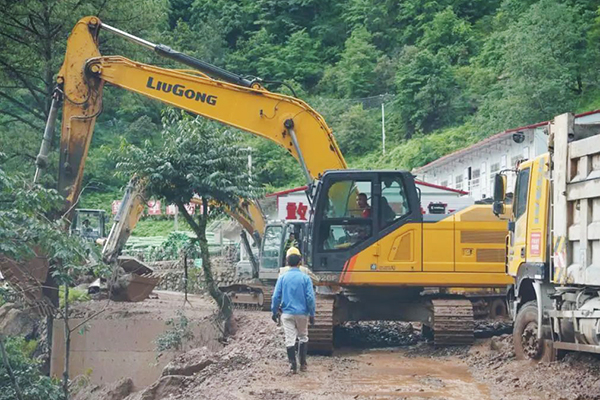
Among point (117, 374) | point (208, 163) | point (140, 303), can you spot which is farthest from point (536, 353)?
point (140, 303)

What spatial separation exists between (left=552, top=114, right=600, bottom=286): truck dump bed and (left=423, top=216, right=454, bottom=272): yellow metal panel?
3307 mm

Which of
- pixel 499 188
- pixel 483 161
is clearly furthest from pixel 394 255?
pixel 483 161

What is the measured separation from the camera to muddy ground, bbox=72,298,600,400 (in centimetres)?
1049

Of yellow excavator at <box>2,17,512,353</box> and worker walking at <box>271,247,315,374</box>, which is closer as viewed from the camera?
worker walking at <box>271,247,315,374</box>

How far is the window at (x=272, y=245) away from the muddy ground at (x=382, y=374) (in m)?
6.67

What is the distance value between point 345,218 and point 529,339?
3.50 metres

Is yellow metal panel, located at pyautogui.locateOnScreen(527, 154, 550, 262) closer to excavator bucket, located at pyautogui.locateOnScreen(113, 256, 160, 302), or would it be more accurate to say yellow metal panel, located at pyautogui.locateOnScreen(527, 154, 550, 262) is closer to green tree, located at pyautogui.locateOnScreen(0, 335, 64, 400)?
green tree, located at pyautogui.locateOnScreen(0, 335, 64, 400)

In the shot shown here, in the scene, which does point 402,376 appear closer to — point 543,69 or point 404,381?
point 404,381

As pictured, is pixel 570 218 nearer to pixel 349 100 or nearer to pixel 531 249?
pixel 531 249

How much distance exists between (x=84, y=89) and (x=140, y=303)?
7159 mm

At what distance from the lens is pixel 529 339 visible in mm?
11680

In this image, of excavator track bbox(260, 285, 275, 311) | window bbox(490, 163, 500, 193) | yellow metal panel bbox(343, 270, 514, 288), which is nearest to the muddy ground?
yellow metal panel bbox(343, 270, 514, 288)

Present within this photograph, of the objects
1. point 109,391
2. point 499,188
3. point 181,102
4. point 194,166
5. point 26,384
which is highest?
point 181,102

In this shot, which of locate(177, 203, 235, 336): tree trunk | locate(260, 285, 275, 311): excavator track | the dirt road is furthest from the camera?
locate(260, 285, 275, 311): excavator track
